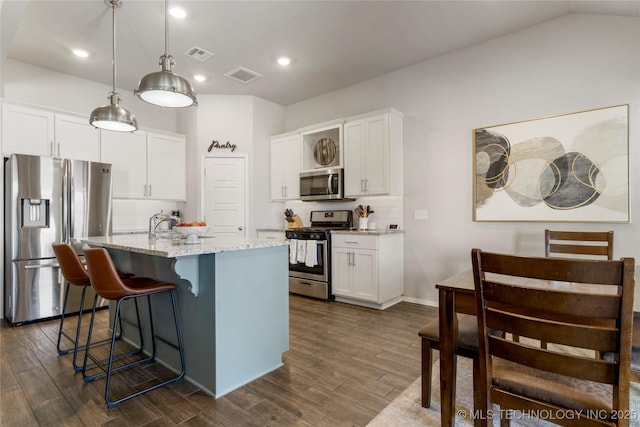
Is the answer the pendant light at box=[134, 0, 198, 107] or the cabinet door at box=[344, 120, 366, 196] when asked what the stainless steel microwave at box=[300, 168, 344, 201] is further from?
the pendant light at box=[134, 0, 198, 107]

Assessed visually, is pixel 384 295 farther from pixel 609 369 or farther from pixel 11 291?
pixel 11 291

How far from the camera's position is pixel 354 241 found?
395 centimetres

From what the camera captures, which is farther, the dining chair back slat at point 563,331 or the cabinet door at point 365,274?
the cabinet door at point 365,274

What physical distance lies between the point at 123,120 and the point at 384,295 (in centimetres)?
318

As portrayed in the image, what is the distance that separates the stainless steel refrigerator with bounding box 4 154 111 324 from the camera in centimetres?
336

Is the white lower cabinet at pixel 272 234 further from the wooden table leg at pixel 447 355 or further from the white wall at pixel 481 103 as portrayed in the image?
the wooden table leg at pixel 447 355

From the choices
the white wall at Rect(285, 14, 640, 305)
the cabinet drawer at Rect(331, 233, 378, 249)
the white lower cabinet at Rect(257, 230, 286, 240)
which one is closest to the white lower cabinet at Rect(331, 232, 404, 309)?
the cabinet drawer at Rect(331, 233, 378, 249)

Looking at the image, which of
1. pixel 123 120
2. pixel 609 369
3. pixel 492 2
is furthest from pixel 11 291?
pixel 492 2

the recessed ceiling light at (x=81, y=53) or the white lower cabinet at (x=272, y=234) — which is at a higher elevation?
the recessed ceiling light at (x=81, y=53)

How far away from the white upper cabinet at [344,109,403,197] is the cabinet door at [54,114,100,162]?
331 cm

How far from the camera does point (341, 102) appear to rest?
488cm

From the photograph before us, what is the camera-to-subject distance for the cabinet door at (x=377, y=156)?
13.1 ft

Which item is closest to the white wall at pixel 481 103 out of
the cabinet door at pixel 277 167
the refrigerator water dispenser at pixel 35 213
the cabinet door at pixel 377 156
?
the cabinet door at pixel 377 156

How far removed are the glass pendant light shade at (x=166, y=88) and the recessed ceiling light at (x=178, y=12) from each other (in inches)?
40.1
